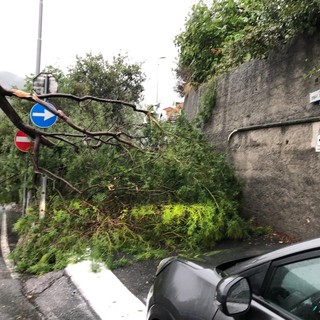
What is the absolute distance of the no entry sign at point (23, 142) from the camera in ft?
27.4

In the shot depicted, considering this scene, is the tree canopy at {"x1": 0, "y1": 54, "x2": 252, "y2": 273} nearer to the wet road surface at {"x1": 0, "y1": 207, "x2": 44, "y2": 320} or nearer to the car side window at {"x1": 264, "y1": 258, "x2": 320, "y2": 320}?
the wet road surface at {"x1": 0, "y1": 207, "x2": 44, "y2": 320}

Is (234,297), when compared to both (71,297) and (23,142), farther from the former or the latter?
(23,142)

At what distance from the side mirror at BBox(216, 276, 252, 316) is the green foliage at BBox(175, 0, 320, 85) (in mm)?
4646

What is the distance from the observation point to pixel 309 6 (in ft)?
17.6

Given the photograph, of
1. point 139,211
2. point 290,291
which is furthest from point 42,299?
point 290,291

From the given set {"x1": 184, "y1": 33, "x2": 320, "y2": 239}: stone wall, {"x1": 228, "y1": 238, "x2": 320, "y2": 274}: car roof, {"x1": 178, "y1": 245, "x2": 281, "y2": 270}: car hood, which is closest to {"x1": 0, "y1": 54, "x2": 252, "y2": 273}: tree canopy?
{"x1": 184, "y1": 33, "x2": 320, "y2": 239}: stone wall

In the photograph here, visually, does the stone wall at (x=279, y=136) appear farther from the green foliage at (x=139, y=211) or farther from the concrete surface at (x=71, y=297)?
the concrete surface at (x=71, y=297)

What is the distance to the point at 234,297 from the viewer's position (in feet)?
6.05

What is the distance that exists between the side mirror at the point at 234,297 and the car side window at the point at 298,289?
11cm

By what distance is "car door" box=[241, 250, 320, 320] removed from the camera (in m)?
1.75

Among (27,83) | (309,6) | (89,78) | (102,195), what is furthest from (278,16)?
(89,78)

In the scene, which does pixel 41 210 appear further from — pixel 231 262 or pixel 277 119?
pixel 231 262

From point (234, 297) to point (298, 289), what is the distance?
31 cm

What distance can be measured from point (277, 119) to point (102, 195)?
3358 millimetres
